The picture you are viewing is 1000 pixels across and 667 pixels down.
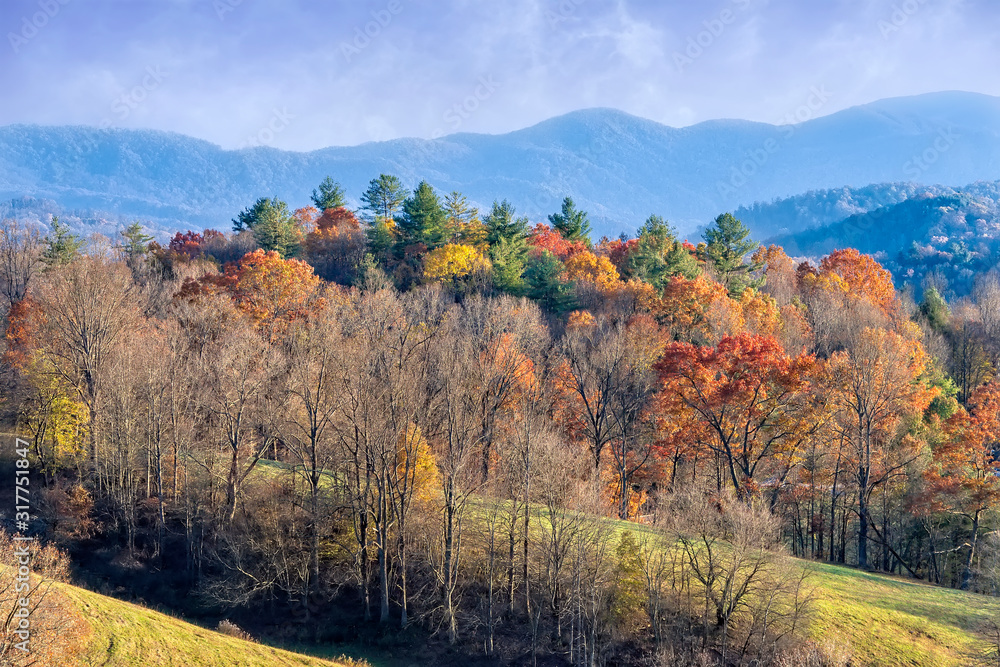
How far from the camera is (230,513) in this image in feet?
121

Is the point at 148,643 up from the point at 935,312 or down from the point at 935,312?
down

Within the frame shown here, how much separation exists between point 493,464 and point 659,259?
120 ft

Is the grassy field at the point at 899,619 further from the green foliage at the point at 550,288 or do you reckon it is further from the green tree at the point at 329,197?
the green tree at the point at 329,197

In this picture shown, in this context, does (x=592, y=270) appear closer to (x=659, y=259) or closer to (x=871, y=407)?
(x=659, y=259)

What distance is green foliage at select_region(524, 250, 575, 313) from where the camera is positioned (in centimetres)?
6550

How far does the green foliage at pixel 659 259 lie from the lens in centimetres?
6606

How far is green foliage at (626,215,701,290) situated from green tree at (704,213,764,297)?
4559 mm

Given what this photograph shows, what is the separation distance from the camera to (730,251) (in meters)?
73.2

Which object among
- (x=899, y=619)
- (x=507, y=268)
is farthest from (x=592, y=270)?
(x=899, y=619)

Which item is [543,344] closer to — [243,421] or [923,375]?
[243,421]

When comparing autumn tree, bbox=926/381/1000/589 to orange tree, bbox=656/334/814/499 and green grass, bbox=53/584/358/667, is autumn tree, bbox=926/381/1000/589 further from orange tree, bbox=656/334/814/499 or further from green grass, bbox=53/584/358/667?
green grass, bbox=53/584/358/667

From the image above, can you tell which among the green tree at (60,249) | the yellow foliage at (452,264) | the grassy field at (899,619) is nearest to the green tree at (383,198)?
the yellow foliage at (452,264)

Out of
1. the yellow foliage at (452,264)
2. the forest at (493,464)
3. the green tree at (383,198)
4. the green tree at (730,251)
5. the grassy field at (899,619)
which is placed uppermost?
the green tree at (383,198)

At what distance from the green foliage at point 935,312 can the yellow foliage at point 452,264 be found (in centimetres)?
5402
